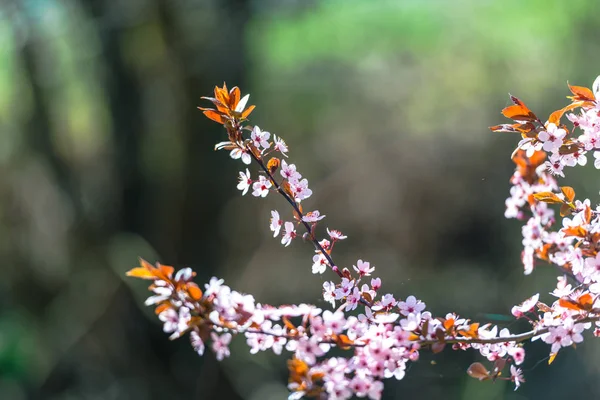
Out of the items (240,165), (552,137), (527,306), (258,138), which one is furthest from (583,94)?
(240,165)

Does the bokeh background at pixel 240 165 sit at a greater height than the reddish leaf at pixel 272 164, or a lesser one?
greater

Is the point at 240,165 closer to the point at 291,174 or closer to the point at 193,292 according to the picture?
the point at 291,174

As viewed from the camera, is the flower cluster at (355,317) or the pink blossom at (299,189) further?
the pink blossom at (299,189)

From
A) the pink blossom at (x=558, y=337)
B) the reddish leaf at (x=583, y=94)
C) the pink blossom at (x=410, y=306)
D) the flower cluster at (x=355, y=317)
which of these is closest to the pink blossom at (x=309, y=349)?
the flower cluster at (x=355, y=317)

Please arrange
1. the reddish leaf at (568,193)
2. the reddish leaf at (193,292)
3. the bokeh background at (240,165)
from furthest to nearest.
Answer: the bokeh background at (240,165) → the reddish leaf at (568,193) → the reddish leaf at (193,292)

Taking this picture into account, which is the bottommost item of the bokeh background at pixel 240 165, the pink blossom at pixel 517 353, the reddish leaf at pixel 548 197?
the pink blossom at pixel 517 353

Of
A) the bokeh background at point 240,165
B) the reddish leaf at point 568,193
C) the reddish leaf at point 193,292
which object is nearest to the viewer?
the reddish leaf at point 193,292

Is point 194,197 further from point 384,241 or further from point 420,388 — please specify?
point 420,388

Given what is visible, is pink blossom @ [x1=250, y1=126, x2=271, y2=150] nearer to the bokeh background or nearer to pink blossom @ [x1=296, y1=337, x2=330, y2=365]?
pink blossom @ [x1=296, y1=337, x2=330, y2=365]

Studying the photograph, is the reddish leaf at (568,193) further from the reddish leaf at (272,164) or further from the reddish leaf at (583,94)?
the reddish leaf at (272,164)

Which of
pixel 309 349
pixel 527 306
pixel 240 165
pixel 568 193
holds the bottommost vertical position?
pixel 309 349

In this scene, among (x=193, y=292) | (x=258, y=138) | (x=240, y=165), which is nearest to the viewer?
(x=193, y=292)
